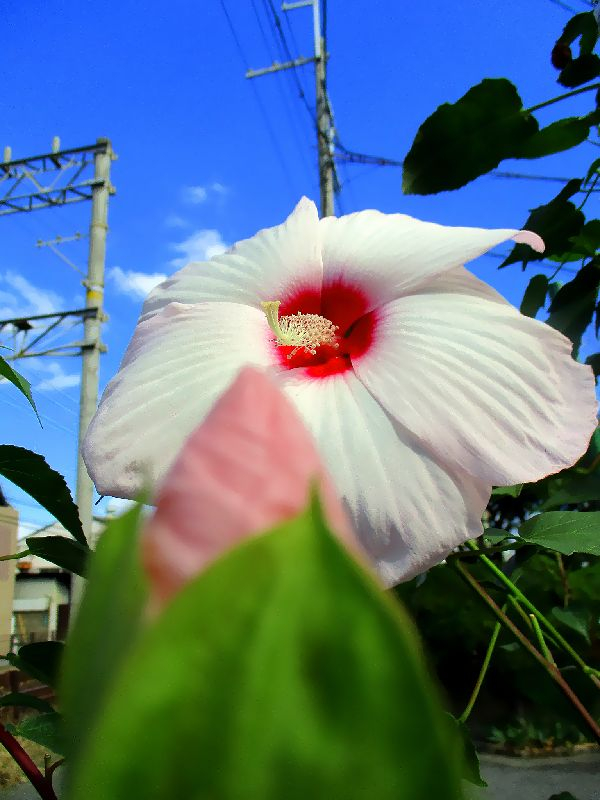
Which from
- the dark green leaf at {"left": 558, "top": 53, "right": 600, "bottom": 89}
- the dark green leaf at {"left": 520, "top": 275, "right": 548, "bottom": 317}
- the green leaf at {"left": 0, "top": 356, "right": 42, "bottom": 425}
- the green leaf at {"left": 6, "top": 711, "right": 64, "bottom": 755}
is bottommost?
the green leaf at {"left": 6, "top": 711, "right": 64, "bottom": 755}

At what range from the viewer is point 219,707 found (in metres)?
0.06

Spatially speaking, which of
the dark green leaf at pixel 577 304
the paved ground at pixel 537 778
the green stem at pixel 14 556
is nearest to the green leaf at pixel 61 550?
the green stem at pixel 14 556

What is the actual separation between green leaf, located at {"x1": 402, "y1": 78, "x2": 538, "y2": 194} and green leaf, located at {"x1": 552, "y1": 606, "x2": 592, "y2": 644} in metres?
0.30

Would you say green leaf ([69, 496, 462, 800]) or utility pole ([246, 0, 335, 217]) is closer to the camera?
green leaf ([69, 496, 462, 800])

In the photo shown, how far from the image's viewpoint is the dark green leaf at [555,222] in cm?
50

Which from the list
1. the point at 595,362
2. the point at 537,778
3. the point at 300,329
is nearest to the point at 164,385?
the point at 300,329

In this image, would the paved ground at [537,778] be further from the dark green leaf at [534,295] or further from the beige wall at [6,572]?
the beige wall at [6,572]

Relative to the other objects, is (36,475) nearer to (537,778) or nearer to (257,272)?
(257,272)

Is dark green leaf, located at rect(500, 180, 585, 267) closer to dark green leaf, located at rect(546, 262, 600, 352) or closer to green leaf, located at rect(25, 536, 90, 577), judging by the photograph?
dark green leaf, located at rect(546, 262, 600, 352)

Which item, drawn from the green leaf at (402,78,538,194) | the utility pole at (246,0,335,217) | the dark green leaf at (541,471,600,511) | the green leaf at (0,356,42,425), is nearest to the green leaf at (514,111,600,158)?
the green leaf at (402,78,538,194)

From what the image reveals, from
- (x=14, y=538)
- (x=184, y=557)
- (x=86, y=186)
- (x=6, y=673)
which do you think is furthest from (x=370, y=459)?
(x=86, y=186)

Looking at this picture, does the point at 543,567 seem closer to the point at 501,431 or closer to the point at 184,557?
the point at 501,431

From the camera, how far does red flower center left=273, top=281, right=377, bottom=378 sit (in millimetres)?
278

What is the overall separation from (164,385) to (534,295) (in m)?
0.40
